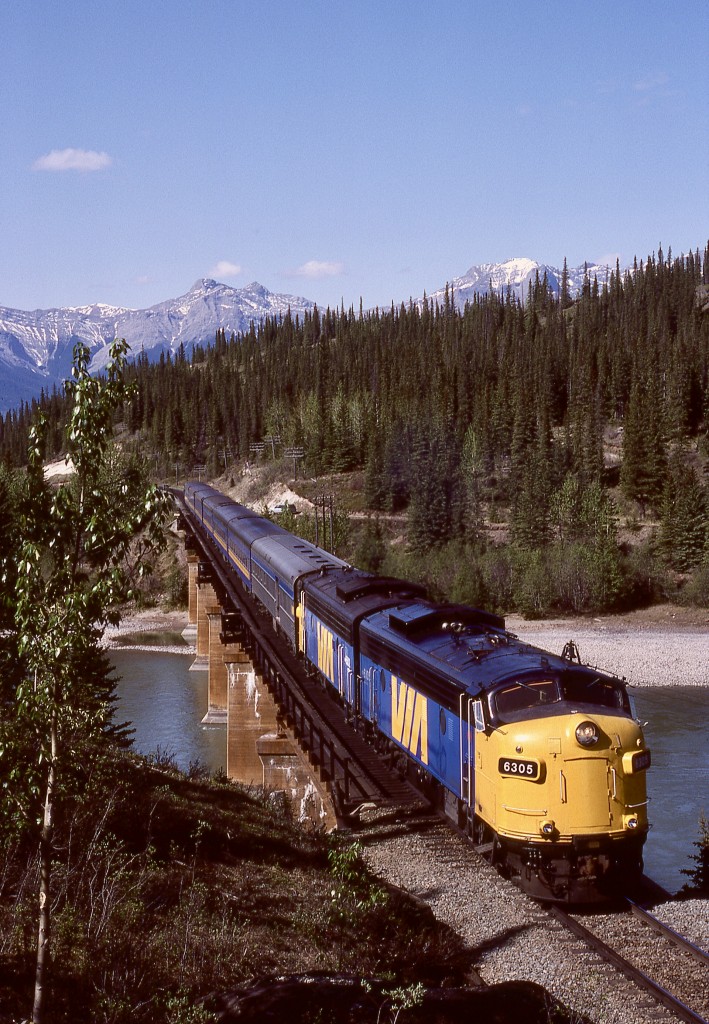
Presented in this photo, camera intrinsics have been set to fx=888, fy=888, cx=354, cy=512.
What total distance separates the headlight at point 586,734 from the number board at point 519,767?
803 mm

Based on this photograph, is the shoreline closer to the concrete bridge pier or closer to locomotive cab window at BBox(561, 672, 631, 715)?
the concrete bridge pier

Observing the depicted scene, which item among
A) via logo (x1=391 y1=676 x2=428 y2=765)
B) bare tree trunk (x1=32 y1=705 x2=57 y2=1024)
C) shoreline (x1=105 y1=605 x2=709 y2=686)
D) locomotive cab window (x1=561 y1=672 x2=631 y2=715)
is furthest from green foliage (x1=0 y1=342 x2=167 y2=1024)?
shoreline (x1=105 y1=605 x2=709 y2=686)

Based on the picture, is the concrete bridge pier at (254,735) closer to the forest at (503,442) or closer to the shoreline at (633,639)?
the shoreline at (633,639)

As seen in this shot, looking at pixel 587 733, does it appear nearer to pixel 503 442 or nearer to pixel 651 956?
pixel 651 956

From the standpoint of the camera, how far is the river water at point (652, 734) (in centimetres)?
2670

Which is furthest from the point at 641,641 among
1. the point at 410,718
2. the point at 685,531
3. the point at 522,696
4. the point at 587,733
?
the point at 587,733

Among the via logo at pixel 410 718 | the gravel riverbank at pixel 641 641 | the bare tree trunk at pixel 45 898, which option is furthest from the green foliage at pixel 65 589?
the gravel riverbank at pixel 641 641

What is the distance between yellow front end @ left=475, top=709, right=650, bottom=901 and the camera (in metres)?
14.1

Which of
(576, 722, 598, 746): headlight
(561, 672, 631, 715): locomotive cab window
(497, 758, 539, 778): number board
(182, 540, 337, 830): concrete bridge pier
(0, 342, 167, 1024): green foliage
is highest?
(0, 342, 167, 1024): green foliage

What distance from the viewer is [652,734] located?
4294cm

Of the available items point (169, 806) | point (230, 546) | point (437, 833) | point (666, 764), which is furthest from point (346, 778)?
point (230, 546)

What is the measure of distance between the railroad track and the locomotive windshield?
337 centimetres

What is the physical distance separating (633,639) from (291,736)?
47300 mm

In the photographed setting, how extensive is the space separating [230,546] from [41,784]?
1803 inches
